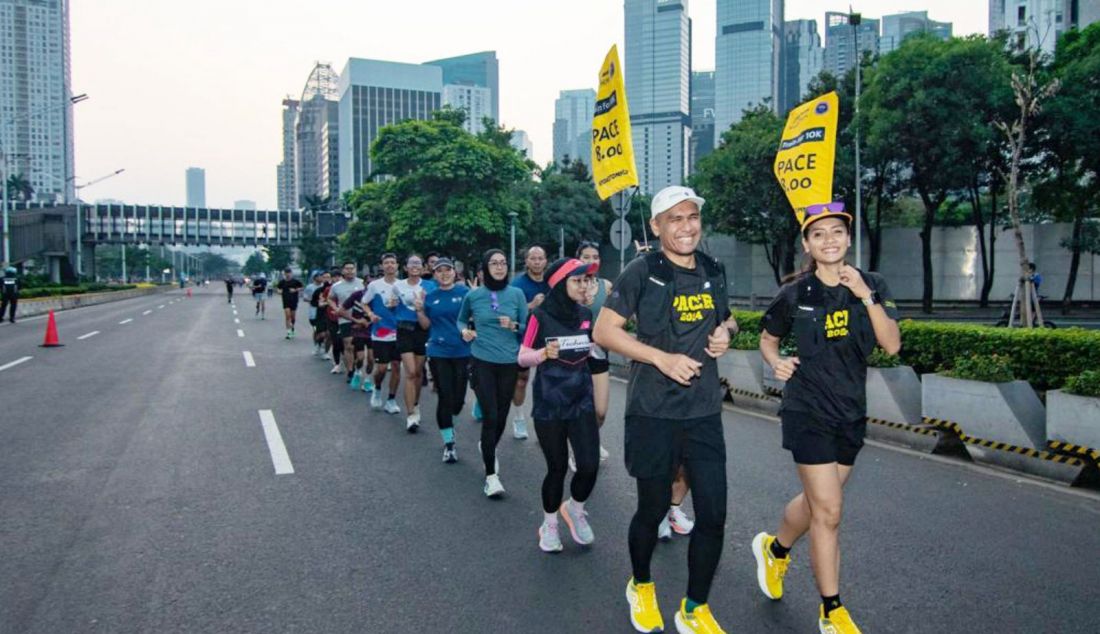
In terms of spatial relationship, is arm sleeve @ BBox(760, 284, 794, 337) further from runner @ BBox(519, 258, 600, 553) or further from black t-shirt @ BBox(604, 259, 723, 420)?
runner @ BBox(519, 258, 600, 553)

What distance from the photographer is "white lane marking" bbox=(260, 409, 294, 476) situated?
7.23m

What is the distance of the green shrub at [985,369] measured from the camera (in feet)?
24.2

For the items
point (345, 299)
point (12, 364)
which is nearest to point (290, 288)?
point (12, 364)

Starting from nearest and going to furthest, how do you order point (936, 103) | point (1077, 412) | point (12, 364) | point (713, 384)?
point (713, 384)
point (1077, 412)
point (12, 364)
point (936, 103)

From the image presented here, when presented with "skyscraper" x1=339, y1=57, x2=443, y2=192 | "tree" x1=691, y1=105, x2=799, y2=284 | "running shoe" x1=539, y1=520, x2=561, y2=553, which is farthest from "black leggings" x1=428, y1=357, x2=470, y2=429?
"skyscraper" x1=339, y1=57, x2=443, y2=192

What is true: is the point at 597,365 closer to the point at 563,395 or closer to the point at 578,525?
the point at 563,395

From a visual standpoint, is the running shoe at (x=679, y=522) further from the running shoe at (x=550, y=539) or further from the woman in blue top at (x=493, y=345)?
the woman in blue top at (x=493, y=345)

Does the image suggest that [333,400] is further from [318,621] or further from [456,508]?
[318,621]

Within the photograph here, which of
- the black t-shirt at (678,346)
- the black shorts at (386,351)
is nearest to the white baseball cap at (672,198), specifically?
the black t-shirt at (678,346)

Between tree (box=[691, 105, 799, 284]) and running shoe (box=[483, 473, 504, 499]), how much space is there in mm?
30013

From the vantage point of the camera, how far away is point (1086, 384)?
21.6 feet

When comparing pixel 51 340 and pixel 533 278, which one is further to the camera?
pixel 51 340

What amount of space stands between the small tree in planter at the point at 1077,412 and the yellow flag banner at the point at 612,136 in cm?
485

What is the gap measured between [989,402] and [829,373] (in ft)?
14.4
